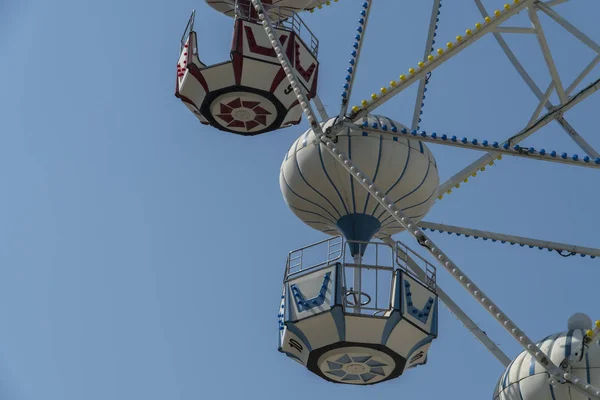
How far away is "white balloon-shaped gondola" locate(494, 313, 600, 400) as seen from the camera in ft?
66.1

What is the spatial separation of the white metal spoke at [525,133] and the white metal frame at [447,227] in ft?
0.07

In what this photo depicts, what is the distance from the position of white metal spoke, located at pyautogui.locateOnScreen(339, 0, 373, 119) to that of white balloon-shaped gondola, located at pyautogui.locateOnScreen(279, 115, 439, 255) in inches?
33.3

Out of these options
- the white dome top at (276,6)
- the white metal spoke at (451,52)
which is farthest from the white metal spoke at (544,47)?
the white dome top at (276,6)

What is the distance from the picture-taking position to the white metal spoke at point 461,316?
2261 cm

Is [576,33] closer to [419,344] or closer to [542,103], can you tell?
[542,103]

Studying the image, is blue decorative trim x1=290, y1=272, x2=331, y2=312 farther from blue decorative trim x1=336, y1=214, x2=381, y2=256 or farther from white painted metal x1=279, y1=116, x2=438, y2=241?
white painted metal x1=279, y1=116, x2=438, y2=241

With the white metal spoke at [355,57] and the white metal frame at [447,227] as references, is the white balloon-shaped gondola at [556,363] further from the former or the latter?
the white metal spoke at [355,57]

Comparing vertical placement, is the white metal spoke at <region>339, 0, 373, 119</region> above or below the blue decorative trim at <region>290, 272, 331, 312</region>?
above

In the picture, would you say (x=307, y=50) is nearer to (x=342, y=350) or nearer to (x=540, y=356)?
(x=342, y=350)

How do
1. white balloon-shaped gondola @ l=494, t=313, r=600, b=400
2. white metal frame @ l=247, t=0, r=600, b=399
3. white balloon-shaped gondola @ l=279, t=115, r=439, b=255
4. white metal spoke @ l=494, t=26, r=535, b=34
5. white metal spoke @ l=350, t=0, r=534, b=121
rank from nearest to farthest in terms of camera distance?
white metal frame @ l=247, t=0, r=600, b=399, white balloon-shaped gondola @ l=494, t=313, r=600, b=400, white metal spoke @ l=350, t=0, r=534, b=121, white metal spoke @ l=494, t=26, r=535, b=34, white balloon-shaped gondola @ l=279, t=115, r=439, b=255

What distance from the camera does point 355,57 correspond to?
2222 centimetres

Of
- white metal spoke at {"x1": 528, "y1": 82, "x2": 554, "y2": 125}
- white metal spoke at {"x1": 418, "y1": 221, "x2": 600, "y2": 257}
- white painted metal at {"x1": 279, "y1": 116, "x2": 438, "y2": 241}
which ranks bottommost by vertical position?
white metal spoke at {"x1": 418, "y1": 221, "x2": 600, "y2": 257}

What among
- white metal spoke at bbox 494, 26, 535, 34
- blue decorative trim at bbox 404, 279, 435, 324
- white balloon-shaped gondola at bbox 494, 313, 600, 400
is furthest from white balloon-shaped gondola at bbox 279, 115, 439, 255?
white balloon-shaped gondola at bbox 494, 313, 600, 400

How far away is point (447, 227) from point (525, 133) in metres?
2.71
